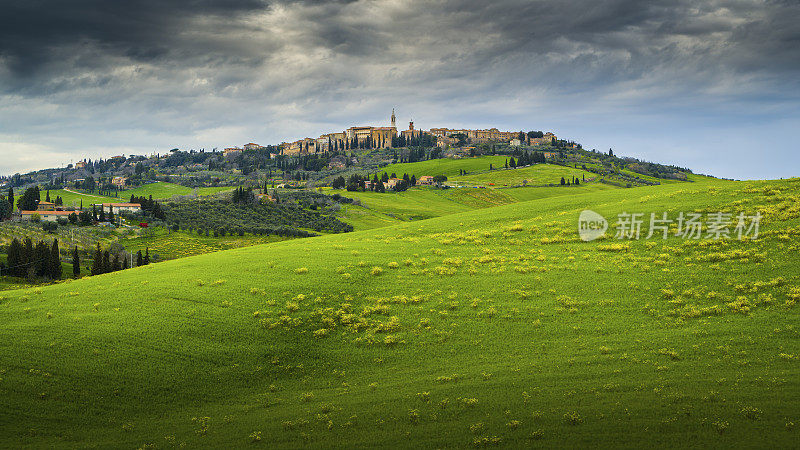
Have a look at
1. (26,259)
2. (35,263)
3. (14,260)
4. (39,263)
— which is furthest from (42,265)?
(14,260)

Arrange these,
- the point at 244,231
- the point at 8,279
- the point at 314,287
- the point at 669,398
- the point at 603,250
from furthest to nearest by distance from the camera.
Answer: the point at 244,231, the point at 8,279, the point at 603,250, the point at 314,287, the point at 669,398

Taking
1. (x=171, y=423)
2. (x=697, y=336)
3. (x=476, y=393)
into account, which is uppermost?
(x=697, y=336)

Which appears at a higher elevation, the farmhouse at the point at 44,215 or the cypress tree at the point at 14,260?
the farmhouse at the point at 44,215

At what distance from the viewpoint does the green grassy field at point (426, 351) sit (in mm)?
25031

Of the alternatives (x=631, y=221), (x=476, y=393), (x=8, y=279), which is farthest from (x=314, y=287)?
(x=8, y=279)

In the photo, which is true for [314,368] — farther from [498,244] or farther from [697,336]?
[498,244]

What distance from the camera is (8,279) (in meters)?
105

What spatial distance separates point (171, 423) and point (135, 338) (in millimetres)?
10194

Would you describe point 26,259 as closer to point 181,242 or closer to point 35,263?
point 35,263

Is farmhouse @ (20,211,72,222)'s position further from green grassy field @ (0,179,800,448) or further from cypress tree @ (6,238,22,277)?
green grassy field @ (0,179,800,448)

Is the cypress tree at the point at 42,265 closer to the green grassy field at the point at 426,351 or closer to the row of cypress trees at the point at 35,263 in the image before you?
the row of cypress trees at the point at 35,263

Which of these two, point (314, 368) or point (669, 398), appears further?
point (314, 368)

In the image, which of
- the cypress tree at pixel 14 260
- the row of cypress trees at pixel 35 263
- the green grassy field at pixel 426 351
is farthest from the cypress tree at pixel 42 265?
the green grassy field at pixel 426 351

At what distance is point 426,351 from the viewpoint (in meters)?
33.5
